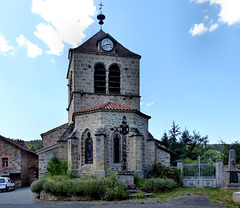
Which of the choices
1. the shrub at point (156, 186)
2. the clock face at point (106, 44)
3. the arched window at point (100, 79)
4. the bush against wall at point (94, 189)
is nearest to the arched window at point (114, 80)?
the arched window at point (100, 79)

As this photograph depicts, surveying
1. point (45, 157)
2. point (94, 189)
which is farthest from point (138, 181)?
point (45, 157)

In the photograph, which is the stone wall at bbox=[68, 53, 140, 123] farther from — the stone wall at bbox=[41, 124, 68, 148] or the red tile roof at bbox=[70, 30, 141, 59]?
the stone wall at bbox=[41, 124, 68, 148]

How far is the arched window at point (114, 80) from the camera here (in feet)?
68.3

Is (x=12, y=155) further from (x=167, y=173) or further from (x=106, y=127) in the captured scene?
(x=167, y=173)

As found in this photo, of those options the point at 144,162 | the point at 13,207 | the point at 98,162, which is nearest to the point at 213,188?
the point at 144,162

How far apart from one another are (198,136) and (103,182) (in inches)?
928

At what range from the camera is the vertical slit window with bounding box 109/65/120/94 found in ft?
68.3

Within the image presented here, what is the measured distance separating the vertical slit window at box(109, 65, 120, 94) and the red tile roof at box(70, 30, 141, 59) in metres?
1.27

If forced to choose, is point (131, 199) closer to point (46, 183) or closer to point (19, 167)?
point (46, 183)

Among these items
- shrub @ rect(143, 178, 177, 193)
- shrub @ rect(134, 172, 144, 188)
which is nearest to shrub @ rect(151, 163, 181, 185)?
shrub @ rect(143, 178, 177, 193)

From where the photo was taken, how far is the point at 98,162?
15.3m

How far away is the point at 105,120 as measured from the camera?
16.1m

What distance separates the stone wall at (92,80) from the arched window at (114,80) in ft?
1.00

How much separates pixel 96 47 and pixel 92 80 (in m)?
2.94
